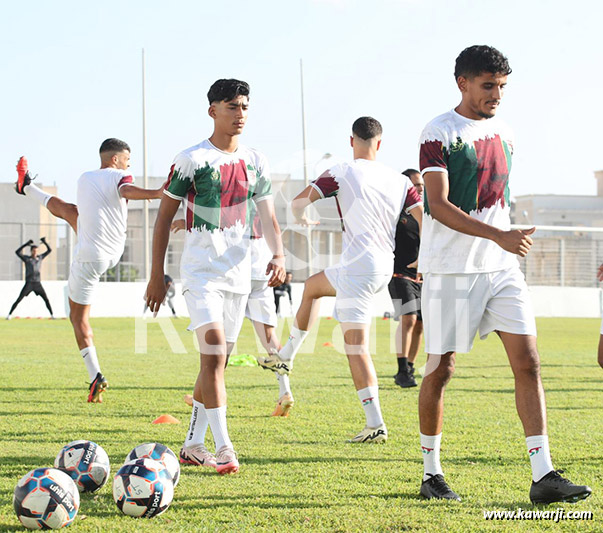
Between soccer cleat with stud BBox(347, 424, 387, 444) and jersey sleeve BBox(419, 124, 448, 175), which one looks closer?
jersey sleeve BBox(419, 124, 448, 175)

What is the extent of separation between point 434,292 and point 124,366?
8.06m

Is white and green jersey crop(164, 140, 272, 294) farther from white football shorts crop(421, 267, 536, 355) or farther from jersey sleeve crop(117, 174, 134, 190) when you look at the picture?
jersey sleeve crop(117, 174, 134, 190)

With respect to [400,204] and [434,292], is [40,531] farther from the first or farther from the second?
[400,204]

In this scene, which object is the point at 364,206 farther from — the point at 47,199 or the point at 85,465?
the point at 47,199

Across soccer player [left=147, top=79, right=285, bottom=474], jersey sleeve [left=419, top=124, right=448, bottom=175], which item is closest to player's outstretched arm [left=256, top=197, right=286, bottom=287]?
soccer player [left=147, top=79, right=285, bottom=474]

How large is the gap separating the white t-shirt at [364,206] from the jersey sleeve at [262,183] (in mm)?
1012

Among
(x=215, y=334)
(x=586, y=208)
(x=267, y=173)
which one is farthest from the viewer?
(x=586, y=208)

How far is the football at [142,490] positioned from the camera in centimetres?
388

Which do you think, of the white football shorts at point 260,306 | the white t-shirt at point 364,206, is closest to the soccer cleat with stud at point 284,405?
the white football shorts at point 260,306

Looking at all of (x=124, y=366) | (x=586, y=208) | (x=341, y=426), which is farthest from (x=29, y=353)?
(x=586, y=208)

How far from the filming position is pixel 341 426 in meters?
6.66

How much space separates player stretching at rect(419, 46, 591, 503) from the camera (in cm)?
420

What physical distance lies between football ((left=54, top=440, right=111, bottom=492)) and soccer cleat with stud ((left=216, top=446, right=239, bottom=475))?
73cm

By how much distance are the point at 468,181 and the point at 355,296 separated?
2275 mm
